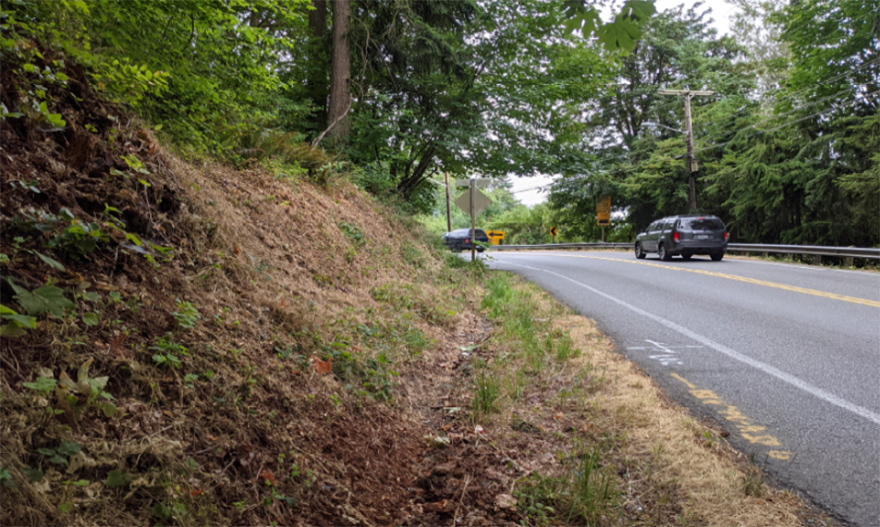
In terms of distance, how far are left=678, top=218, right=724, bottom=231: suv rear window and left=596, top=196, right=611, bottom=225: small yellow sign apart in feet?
64.3

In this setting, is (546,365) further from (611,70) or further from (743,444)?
(611,70)

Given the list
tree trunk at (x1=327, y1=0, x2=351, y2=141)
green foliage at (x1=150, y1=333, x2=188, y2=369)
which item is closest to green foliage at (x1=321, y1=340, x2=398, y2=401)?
green foliage at (x1=150, y1=333, x2=188, y2=369)

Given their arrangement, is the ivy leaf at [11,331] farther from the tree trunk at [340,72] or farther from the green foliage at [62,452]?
the tree trunk at [340,72]

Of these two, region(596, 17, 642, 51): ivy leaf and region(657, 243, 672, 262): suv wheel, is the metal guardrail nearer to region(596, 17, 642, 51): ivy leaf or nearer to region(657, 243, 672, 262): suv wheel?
region(657, 243, 672, 262): suv wheel

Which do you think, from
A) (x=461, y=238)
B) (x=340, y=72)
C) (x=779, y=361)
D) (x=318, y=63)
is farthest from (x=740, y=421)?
(x=461, y=238)

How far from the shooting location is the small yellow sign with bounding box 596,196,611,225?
1544 inches

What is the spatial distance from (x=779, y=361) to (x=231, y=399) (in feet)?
18.7

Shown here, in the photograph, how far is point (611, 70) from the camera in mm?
15211

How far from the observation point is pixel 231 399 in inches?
118

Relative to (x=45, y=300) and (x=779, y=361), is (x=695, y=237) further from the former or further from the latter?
(x=45, y=300)

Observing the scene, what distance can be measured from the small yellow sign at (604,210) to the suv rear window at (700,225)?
19.6 meters

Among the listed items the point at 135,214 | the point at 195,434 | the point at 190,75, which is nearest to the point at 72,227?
the point at 135,214

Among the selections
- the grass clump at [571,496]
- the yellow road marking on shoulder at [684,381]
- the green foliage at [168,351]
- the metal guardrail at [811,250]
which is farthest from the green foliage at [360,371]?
the metal guardrail at [811,250]

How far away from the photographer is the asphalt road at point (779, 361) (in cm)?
351
